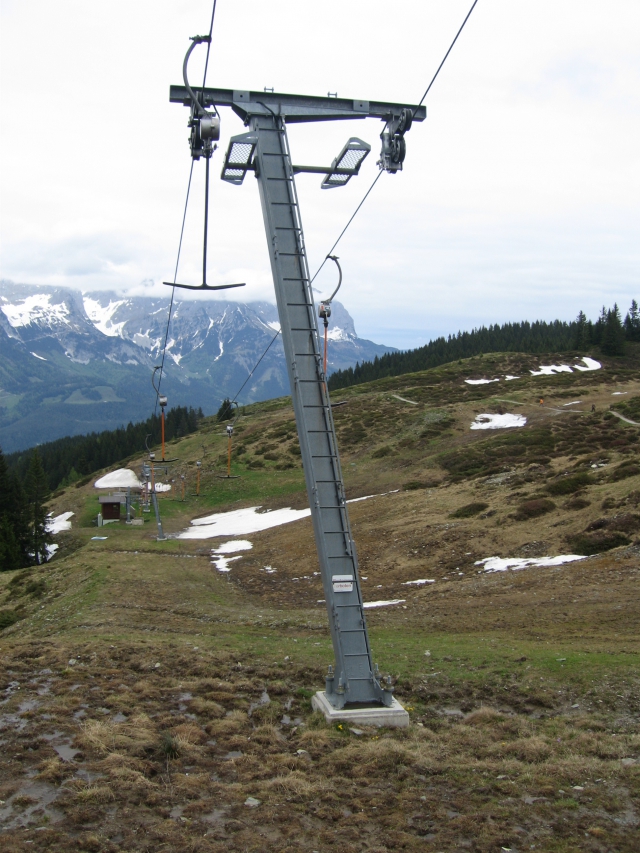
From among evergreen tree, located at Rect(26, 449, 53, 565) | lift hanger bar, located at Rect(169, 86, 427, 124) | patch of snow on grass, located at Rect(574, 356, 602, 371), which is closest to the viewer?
lift hanger bar, located at Rect(169, 86, 427, 124)

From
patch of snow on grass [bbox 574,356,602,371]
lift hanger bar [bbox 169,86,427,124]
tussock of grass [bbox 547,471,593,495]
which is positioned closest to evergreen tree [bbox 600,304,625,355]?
patch of snow on grass [bbox 574,356,602,371]

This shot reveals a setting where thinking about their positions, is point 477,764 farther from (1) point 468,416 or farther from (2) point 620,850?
(1) point 468,416

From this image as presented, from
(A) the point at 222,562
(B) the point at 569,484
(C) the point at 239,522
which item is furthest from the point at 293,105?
(C) the point at 239,522

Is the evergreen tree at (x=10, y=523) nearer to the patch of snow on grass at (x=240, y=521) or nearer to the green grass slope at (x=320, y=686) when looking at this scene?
the patch of snow on grass at (x=240, y=521)

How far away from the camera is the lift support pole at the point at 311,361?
453 inches

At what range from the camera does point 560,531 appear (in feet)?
97.2

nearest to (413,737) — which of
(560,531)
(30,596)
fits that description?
(560,531)

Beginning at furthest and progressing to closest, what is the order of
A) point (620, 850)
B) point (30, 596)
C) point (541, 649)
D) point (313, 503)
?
point (30, 596) → point (541, 649) → point (313, 503) → point (620, 850)

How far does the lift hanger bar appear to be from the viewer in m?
12.5

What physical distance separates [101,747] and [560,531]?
24318 mm

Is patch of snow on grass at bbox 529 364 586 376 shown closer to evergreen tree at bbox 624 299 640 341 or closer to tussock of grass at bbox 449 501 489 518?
evergreen tree at bbox 624 299 640 341

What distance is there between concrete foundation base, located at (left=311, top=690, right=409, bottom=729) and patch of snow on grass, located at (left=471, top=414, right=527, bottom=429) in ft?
207

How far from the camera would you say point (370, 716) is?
11.1 m

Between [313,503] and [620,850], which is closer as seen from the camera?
[620,850]
